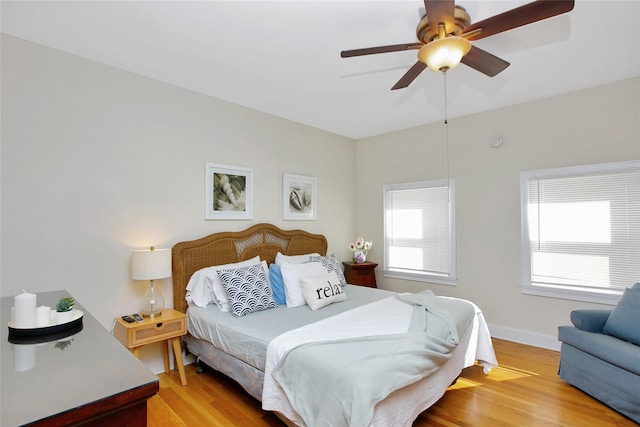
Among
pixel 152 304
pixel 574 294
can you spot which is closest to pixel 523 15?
pixel 574 294

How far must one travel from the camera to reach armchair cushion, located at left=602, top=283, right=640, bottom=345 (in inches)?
91.4

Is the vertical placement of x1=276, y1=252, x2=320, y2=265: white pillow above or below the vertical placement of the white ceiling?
below

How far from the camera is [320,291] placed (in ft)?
9.53

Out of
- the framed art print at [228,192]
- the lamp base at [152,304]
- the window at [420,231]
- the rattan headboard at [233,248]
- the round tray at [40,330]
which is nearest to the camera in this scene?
the round tray at [40,330]

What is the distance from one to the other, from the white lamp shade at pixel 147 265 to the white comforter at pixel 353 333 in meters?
1.19

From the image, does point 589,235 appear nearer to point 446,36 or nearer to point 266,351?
point 446,36

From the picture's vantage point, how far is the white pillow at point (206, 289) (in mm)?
2812

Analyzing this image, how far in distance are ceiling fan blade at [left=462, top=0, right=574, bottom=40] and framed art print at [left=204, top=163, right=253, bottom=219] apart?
2512 mm

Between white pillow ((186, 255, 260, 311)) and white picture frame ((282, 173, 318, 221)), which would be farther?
white picture frame ((282, 173, 318, 221))

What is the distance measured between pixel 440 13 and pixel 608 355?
2.61 metres

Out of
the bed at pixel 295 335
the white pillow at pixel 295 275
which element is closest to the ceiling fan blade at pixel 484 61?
the bed at pixel 295 335

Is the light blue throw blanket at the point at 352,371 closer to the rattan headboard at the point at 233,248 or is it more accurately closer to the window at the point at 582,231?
the rattan headboard at the point at 233,248

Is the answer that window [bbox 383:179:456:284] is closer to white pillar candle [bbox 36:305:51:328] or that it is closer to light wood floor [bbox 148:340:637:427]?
light wood floor [bbox 148:340:637:427]

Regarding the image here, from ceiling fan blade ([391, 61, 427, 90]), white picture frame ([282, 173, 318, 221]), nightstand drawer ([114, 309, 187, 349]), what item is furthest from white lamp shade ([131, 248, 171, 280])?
ceiling fan blade ([391, 61, 427, 90])
